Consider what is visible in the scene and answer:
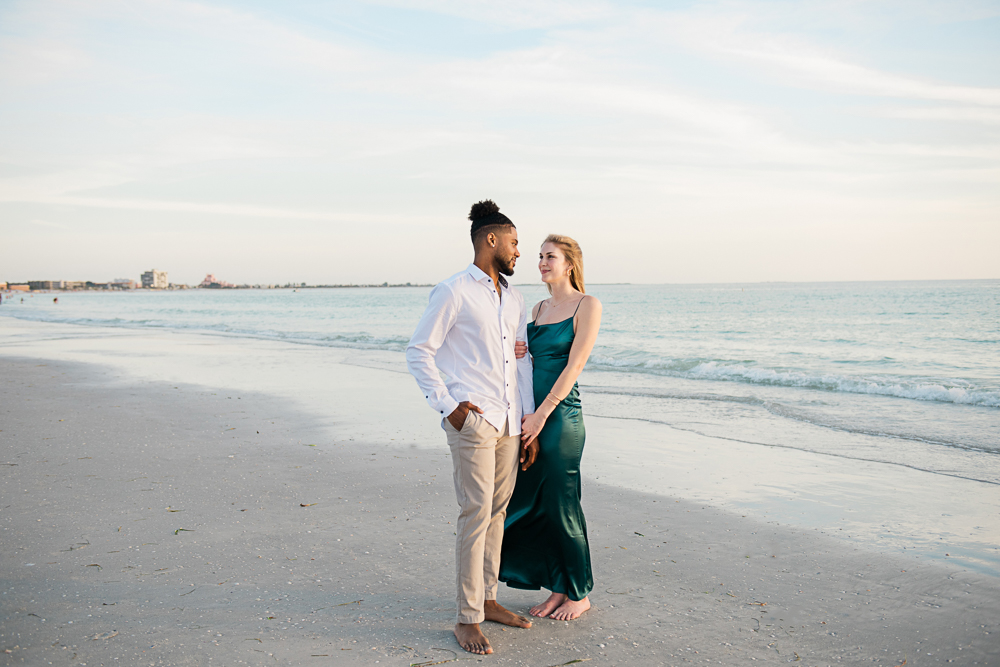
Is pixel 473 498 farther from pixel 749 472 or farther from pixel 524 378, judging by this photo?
pixel 749 472

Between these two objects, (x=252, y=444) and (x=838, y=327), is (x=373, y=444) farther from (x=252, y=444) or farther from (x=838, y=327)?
(x=838, y=327)

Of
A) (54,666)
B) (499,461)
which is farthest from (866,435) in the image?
(54,666)

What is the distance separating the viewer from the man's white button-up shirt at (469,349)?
10.2 ft

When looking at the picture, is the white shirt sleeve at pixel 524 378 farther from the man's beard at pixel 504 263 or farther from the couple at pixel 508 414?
the man's beard at pixel 504 263

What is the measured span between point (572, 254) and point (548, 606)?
1.89 metres

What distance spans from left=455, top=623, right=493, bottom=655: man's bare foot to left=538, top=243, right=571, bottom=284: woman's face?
177 cm

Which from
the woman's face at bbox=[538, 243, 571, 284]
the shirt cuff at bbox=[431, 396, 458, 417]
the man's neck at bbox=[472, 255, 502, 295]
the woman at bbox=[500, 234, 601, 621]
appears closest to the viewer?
the shirt cuff at bbox=[431, 396, 458, 417]

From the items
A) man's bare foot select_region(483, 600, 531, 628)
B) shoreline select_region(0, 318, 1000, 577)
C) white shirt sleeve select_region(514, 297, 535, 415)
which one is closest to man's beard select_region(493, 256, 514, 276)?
white shirt sleeve select_region(514, 297, 535, 415)

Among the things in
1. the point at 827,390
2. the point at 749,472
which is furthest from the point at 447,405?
the point at 827,390

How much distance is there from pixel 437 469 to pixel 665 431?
3.58 m

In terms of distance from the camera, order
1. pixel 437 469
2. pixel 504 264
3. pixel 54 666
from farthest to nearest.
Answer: pixel 437 469 < pixel 504 264 < pixel 54 666

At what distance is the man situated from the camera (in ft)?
10.2

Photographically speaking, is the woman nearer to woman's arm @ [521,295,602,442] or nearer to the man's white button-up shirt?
woman's arm @ [521,295,602,442]

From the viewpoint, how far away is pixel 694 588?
12.5 ft
